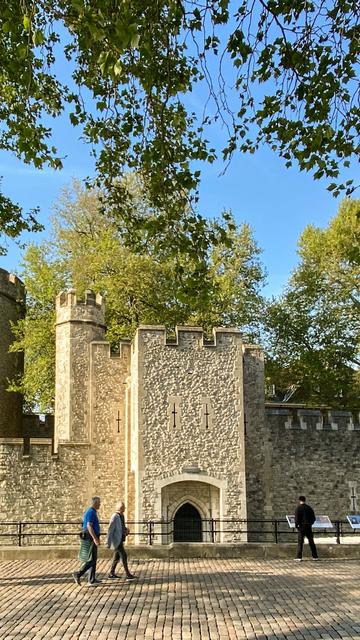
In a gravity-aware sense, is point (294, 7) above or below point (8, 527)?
above

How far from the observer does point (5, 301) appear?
2777cm

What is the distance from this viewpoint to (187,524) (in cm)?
1873

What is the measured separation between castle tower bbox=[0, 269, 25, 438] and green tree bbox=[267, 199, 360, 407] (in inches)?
427

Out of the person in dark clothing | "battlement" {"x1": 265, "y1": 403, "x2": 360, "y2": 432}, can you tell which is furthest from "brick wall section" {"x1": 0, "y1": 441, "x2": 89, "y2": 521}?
the person in dark clothing

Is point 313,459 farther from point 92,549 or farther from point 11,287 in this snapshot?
point 11,287

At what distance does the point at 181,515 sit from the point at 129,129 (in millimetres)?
12263

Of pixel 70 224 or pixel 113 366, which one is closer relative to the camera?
pixel 113 366

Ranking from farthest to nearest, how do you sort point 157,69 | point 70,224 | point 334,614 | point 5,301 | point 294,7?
point 70,224
point 5,301
point 334,614
point 157,69
point 294,7

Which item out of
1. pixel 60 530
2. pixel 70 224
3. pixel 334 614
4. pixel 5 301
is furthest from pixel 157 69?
pixel 70 224

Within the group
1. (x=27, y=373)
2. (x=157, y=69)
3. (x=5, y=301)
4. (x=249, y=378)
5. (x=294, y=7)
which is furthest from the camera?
(x=5, y=301)

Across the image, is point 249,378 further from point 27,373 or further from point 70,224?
point 70,224

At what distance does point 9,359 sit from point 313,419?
12.4 m

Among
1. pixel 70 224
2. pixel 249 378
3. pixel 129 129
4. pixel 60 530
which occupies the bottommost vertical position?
pixel 60 530

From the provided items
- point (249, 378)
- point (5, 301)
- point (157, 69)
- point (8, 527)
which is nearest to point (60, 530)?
point (8, 527)
